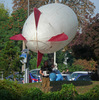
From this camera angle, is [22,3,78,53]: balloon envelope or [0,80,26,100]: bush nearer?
[0,80,26,100]: bush

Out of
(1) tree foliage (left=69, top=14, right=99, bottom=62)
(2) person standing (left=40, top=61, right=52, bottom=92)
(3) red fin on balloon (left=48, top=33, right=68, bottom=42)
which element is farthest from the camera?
(1) tree foliage (left=69, top=14, right=99, bottom=62)

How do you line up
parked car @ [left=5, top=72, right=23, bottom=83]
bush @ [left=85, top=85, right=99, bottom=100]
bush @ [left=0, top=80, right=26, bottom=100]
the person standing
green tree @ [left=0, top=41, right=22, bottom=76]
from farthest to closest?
parked car @ [left=5, top=72, right=23, bottom=83], green tree @ [left=0, top=41, right=22, bottom=76], the person standing, bush @ [left=85, top=85, right=99, bottom=100], bush @ [left=0, top=80, right=26, bottom=100]

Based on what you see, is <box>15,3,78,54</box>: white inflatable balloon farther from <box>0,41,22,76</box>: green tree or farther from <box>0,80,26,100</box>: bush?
<box>0,41,22,76</box>: green tree

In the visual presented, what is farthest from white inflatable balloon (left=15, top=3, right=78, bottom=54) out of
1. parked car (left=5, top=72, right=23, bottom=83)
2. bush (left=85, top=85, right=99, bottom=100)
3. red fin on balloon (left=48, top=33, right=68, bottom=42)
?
parked car (left=5, top=72, right=23, bottom=83)

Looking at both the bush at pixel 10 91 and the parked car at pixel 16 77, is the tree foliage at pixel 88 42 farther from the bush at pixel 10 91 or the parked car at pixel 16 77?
the bush at pixel 10 91

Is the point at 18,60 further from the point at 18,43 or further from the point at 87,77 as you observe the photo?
the point at 18,43

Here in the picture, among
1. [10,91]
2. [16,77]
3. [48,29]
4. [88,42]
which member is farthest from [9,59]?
[10,91]

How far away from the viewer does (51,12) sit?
41.2ft

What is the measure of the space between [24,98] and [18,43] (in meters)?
34.4

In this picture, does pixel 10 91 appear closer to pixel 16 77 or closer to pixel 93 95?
pixel 93 95

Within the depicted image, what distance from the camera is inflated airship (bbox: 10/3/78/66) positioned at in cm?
1212

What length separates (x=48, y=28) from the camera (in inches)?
478

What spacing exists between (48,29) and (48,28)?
4 centimetres

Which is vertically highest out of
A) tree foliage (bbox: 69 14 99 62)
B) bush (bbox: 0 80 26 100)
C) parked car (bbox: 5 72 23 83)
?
tree foliage (bbox: 69 14 99 62)
